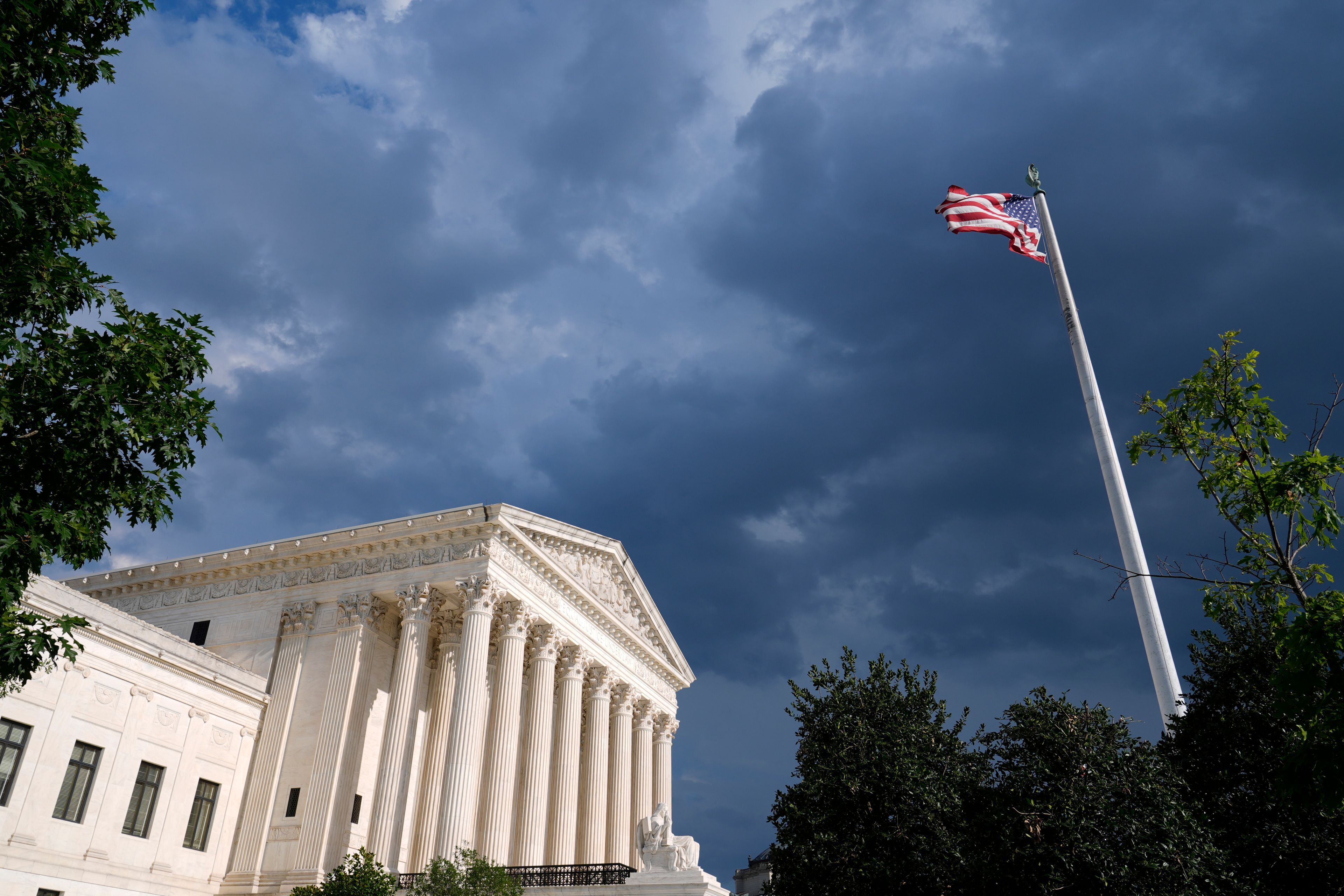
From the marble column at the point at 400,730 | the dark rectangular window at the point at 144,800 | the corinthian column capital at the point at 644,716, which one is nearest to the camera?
the dark rectangular window at the point at 144,800

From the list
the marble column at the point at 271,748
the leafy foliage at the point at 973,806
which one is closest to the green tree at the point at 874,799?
the leafy foliage at the point at 973,806

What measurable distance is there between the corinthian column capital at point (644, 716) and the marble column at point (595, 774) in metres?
2.98

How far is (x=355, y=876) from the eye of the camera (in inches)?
1025

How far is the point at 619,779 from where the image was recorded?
42156 millimetres

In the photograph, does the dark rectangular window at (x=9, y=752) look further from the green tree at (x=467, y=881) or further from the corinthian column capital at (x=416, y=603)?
the corinthian column capital at (x=416, y=603)

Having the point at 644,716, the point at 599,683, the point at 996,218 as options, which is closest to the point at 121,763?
the point at 599,683

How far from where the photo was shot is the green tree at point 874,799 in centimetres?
2106

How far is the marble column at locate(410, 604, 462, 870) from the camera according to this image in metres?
32.2

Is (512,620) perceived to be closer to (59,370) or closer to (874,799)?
(874,799)

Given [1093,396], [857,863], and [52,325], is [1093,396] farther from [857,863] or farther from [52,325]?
[52,325]

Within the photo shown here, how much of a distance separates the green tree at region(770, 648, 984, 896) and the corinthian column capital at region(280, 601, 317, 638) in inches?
825

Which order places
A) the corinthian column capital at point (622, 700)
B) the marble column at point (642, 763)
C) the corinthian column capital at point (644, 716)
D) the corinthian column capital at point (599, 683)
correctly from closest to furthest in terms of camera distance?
the corinthian column capital at point (599, 683)
the corinthian column capital at point (622, 700)
the marble column at point (642, 763)
the corinthian column capital at point (644, 716)

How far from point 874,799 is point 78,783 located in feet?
77.7

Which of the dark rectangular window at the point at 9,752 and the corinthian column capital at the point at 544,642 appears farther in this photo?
the corinthian column capital at the point at 544,642
